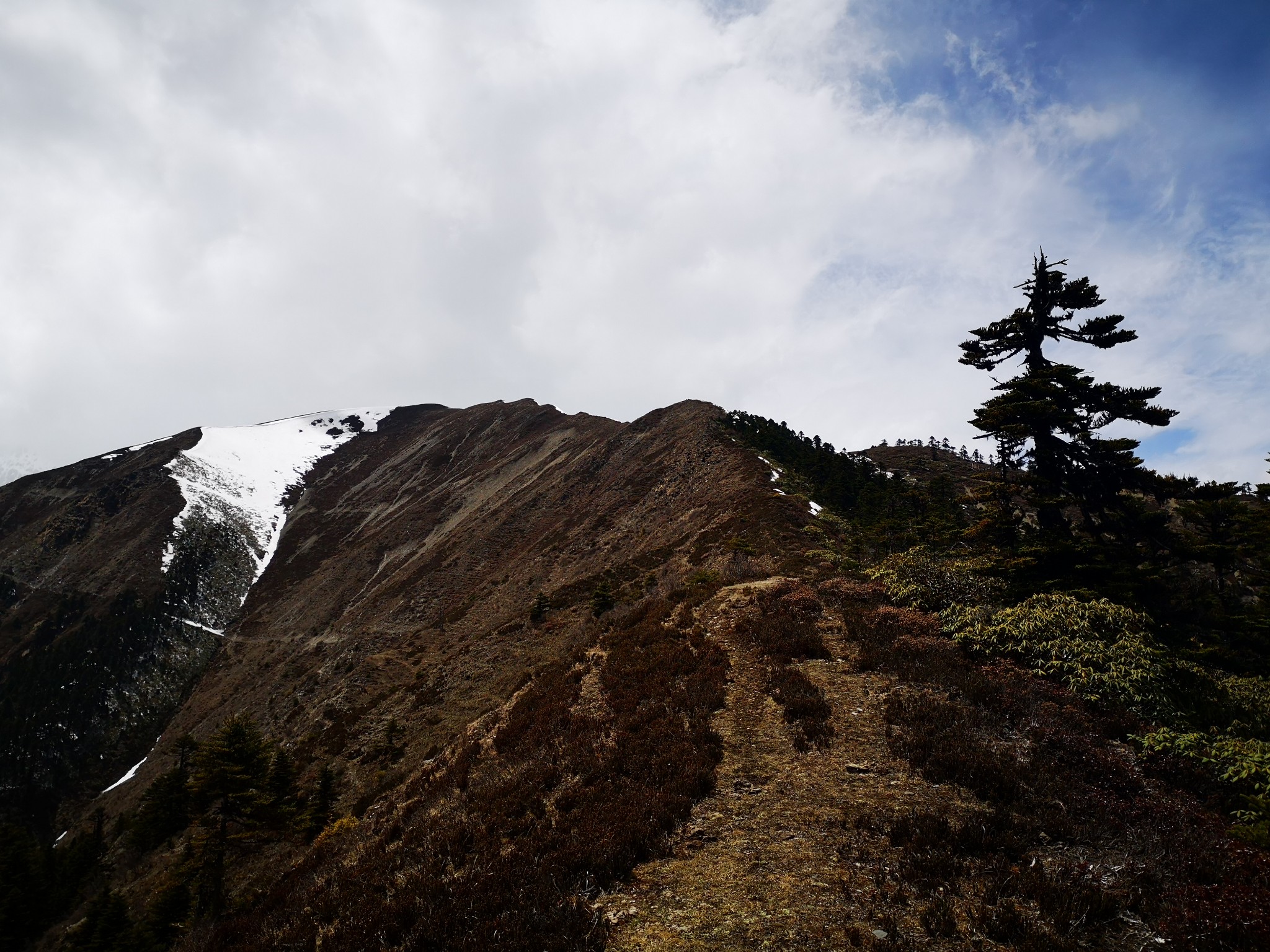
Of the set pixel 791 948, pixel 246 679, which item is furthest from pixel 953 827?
pixel 246 679

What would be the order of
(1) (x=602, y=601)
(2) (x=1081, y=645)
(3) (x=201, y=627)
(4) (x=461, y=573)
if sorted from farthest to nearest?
1. (3) (x=201, y=627)
2. (4) (x=461, y=573)
3. (1) (x=602, y=601)
4. (2) (x=1081, y=645)

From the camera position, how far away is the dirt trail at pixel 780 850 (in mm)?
6371

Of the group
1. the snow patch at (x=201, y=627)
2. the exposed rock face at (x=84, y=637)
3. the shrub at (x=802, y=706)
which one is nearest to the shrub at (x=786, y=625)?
the shrub at (x=802, y=706)

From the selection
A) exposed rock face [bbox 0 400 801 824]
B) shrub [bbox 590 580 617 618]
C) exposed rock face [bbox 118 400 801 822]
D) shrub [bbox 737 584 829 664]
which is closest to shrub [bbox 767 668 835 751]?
shrub [bbox 737 584 829 664]

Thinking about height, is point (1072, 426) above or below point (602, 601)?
above

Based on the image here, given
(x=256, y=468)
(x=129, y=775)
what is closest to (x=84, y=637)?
(x=129, y=775)

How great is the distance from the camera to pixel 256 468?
116 m

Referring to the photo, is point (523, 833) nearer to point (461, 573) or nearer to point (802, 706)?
point (802, 706)

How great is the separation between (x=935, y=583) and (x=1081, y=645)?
4.97 metres

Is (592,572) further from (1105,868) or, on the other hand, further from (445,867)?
(1105,868)

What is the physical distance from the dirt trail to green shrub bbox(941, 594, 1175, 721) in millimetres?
3650

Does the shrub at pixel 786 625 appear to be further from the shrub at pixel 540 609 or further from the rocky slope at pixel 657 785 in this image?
the shrub at pixel 540 609

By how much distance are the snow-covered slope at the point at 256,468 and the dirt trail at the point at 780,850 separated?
322 ft

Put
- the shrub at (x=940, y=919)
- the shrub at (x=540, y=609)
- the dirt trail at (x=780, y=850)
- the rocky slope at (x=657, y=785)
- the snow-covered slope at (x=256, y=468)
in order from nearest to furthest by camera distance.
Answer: the shrub at (x=940, y=919), the dirt trail at (x=780, y=850), the rocky slope at (x=657, y=785), the shrub at (x=540, y=609), the snow-covered slope at (x=256, y=468)
